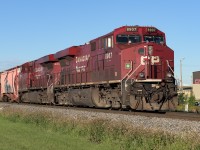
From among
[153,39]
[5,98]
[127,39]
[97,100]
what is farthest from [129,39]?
[5,98]

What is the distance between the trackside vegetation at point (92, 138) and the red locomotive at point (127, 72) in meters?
5.50

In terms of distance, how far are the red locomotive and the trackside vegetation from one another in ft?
18.0

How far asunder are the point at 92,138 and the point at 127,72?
8.62 meters

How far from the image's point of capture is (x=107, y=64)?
2070 centimetres

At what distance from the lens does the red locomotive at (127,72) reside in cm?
1830

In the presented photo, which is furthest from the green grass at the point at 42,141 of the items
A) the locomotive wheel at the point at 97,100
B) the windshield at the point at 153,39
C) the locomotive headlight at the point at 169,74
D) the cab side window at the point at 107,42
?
the windshield at the point at 153,39

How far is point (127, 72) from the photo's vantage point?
18.9m

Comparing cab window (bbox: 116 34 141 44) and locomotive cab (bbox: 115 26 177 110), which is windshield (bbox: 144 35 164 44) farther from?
cab window (bbox: 116 34 141 44)

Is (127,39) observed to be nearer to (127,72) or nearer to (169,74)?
(127,72)

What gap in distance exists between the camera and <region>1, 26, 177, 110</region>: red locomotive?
18297 millimetres

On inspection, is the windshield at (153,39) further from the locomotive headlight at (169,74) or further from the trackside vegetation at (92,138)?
the trackside vegetation at (92,138)

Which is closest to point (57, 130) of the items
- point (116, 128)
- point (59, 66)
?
point (116, 128)

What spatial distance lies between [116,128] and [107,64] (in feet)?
33.5

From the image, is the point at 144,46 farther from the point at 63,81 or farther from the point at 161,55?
the point at 63,81
